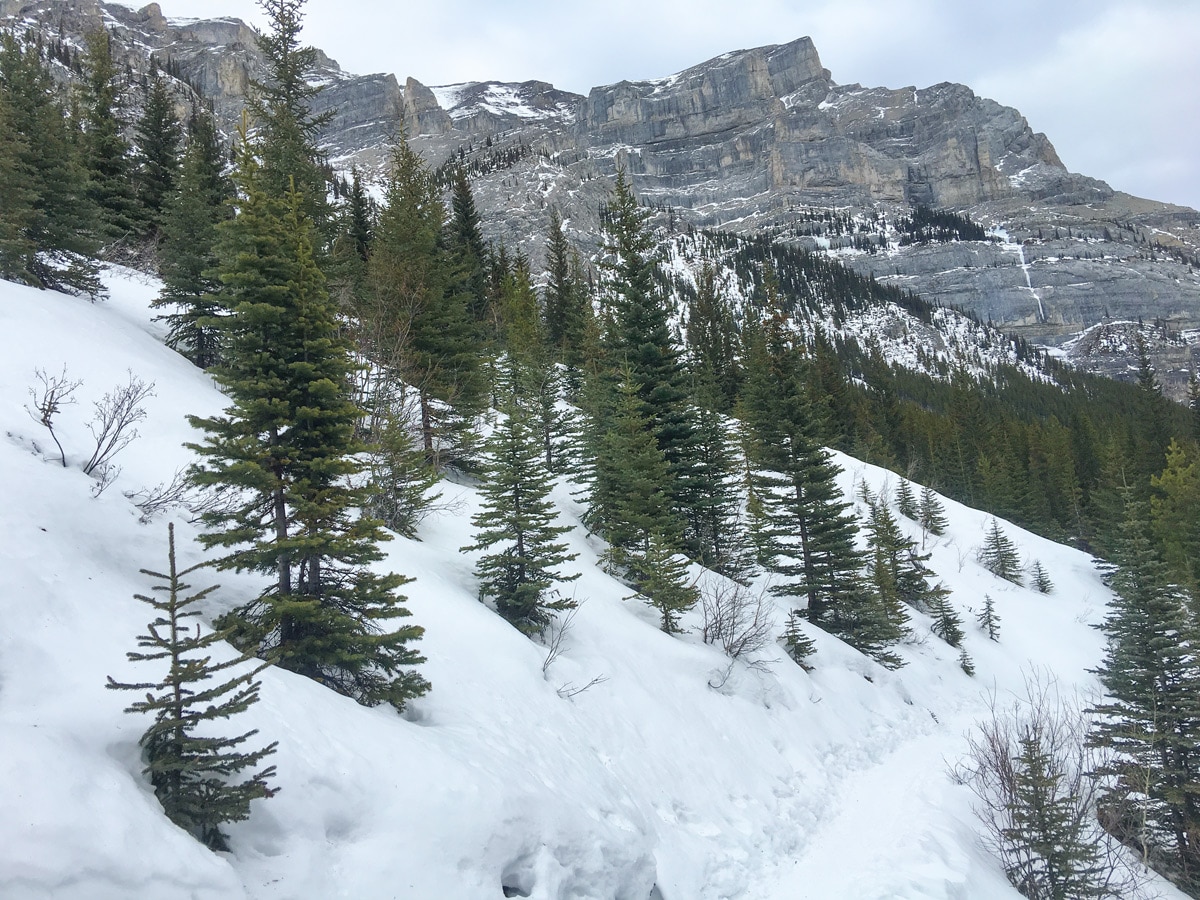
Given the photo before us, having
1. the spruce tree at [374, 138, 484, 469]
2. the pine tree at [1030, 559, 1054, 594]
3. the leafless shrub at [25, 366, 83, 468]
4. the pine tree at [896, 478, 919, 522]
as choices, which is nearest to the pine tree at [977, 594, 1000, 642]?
the pine tree at [896, 478, 919, 522]

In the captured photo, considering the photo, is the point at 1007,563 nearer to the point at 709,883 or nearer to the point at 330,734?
the point at 709,883

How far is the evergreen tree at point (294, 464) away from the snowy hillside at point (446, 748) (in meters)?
0.85

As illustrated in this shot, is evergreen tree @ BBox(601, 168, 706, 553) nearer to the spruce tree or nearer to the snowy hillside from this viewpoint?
the snowy hillside

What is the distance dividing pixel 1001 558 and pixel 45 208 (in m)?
49.2

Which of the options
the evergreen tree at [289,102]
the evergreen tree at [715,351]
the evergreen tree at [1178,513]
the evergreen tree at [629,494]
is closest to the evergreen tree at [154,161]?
the evergreen tree at [289,102]

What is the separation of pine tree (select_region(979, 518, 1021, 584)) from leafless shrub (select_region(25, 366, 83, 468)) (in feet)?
149

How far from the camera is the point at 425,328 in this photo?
20.7 metres

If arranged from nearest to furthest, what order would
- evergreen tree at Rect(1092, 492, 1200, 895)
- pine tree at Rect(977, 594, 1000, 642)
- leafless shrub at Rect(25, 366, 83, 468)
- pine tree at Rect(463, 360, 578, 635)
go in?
1. leafless shrub at Rect(25, 366, 83, 468)
2. pine tree at Rect(463, 360, 578, 635)
3. evergreen tree at Rect(1092, 492, 1200, 895)
4. pine tree at Rect(977, 594, 1000, 642)

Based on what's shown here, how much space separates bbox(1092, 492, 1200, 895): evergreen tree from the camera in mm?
13898

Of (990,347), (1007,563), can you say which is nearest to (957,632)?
A: (1007,563)

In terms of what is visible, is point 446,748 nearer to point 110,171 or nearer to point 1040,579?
point 110,171

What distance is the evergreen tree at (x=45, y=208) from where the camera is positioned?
1566 cm

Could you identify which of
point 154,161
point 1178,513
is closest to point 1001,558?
point 1178,513

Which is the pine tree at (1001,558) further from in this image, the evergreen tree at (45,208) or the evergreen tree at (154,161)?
the evergreen tree at (154,161)
